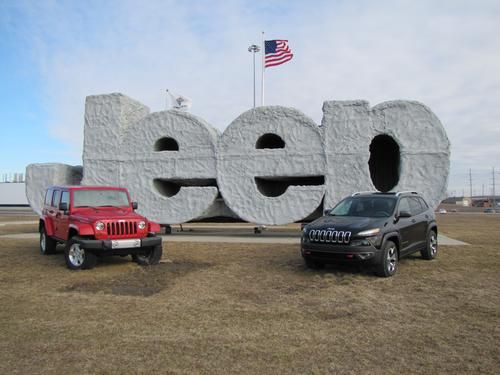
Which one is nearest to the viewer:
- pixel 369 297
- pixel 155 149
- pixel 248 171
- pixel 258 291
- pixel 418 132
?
pixel 369 297

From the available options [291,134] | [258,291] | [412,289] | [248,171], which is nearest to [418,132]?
[291,134]

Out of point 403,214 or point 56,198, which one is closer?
point 403,214

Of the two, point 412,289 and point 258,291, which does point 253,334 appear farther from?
point 412,289

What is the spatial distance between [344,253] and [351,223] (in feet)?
2.18

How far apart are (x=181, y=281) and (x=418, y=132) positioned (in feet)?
31.7

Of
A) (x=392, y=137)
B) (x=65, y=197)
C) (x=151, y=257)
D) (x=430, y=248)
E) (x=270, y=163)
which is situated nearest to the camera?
(x=151, y=257)

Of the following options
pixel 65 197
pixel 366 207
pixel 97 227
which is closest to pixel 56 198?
pixel 65 197

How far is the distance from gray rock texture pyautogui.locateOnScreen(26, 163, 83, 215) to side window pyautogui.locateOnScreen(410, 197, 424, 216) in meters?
13.9

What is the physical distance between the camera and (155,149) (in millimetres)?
16547

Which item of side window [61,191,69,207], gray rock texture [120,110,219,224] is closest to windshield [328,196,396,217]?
side window [61,191,69,207]

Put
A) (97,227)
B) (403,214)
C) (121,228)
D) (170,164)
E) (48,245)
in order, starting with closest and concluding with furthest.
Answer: (403,214)
(97,227)
(121,228)
(48,245)
(170,164)

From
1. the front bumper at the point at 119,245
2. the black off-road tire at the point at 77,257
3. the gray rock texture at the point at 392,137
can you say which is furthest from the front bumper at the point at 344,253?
the gray rock texture at the point at 392,137

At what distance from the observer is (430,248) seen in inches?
A: 398

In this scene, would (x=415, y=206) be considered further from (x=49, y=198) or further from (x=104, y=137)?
(x=104, y=137)
